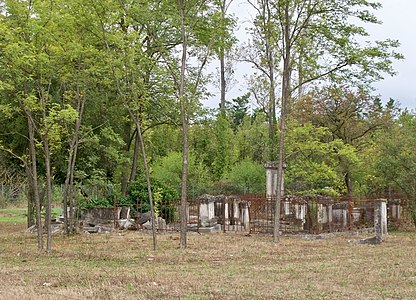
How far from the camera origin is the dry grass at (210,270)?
10.2 m

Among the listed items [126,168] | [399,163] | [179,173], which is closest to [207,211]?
[126,168]

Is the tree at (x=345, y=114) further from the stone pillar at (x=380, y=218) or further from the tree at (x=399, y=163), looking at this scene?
the stone pillar at (x=380, y=218)

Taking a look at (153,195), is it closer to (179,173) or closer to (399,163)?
(399,163)

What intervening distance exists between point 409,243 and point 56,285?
43.9 ft

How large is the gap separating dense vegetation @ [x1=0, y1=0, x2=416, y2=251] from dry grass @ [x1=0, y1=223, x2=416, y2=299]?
235cm

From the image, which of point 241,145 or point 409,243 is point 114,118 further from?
point 241,145

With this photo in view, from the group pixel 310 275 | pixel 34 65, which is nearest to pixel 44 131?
pixel 34 65

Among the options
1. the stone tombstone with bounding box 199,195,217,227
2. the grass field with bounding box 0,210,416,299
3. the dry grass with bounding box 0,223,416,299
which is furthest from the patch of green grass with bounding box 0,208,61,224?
the dry grass with bounding box 0,223,416,299

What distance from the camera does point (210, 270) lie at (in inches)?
532

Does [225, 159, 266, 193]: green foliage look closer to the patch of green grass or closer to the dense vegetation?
the dense vegetation

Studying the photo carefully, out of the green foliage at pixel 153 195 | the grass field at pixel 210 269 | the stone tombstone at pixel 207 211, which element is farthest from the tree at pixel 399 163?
the green foliage at pixel 153 195

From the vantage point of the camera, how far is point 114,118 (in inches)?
1157

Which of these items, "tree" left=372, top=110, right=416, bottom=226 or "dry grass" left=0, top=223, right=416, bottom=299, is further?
"tree" left=372, top=110, right=416, bottom=226

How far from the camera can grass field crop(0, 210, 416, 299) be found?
401 inches
